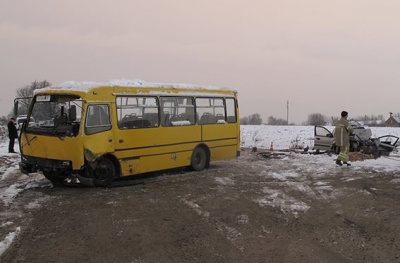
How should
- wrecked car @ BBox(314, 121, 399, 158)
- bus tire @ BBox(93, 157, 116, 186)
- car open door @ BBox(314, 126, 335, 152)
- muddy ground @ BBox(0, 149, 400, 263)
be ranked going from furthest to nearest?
car open door @ BBox(314, 126, 335, 152), wrecked car @ BBox(314, 121, 399, 158), bus tire @ BBox(93, 157, 116, 186), muddy ground @ BBox(0, 149, 400, 263)

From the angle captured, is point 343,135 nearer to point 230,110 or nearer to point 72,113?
point 230,110

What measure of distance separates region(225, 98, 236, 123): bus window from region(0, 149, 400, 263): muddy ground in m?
3.86

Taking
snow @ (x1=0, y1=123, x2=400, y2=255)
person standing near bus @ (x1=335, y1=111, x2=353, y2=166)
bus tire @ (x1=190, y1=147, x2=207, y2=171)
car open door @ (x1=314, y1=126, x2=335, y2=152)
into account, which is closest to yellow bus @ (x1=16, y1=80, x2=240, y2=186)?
bus tire @ (x1=190, y1=147, x2=207, y2=171)

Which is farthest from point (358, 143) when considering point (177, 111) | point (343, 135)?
point (177, 111)

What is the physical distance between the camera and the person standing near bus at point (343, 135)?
14766 mm

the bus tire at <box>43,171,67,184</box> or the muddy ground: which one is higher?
the bus tire at <box>43,171,67,184</box>

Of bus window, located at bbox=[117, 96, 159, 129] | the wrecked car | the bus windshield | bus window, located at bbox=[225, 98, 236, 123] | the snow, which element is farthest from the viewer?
the wrecked car

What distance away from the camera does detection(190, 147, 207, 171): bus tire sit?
46.9 ft

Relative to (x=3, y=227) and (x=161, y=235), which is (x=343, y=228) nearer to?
(x=161, y=235)

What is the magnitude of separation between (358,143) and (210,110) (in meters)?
7.43

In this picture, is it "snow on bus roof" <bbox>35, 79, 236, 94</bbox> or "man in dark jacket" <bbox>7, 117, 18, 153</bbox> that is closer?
"snow on bus roof" <bbox>35, 79, 236, 94</bbox>

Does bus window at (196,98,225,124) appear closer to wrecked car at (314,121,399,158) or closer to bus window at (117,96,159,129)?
bus window at (117,96,159,129)

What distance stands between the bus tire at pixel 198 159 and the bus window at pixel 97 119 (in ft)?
12.8

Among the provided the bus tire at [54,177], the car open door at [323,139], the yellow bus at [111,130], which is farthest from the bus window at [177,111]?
the car open door at [323,139]
